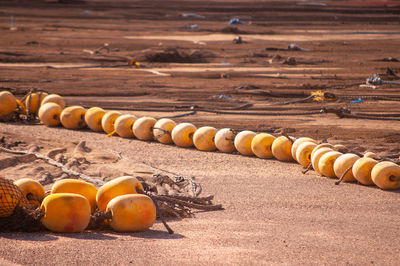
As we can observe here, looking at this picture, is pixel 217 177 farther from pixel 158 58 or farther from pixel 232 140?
pixel 158 58

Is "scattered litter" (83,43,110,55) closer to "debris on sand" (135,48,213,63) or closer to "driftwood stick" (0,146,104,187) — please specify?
"debris on sand" (135,48,213,63)

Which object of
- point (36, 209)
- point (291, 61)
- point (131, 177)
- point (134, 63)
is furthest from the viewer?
point (291, 61)

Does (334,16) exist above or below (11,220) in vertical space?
above

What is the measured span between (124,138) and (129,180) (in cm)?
514

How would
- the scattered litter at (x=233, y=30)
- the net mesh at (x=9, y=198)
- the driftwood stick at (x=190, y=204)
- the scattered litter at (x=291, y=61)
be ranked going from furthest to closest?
the scattered litter at (x=233, y=30), the scattered litter at (x=291, y=61), the driftwood stick at (x=190, y=204), the net mesh at (x=9, y=198)

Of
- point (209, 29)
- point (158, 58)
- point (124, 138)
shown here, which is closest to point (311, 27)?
point (209, 29)

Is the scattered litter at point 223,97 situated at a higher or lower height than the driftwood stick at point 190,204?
higher

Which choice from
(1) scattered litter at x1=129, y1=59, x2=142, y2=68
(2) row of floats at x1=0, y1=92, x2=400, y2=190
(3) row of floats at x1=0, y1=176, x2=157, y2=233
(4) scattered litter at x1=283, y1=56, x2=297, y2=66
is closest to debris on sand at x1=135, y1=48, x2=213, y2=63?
(1) scattered litter at x1=129, y1=59, x2=142, y2=68

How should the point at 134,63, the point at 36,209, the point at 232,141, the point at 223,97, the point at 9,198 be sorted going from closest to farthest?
the point at 9,198, the point at 36,209, the point at 232,141, the point at 223,97, the point at 134,63

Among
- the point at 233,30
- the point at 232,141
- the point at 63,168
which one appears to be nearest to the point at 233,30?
the point at 233,30

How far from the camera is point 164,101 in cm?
1484

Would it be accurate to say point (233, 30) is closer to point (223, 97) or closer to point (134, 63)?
point (134, 63)

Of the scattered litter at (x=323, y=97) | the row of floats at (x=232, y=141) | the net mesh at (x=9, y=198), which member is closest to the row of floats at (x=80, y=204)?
the net mesh at (x=9, y=198)

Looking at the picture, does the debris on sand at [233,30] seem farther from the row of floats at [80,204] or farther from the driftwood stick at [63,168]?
the row of floats at [80,204]
